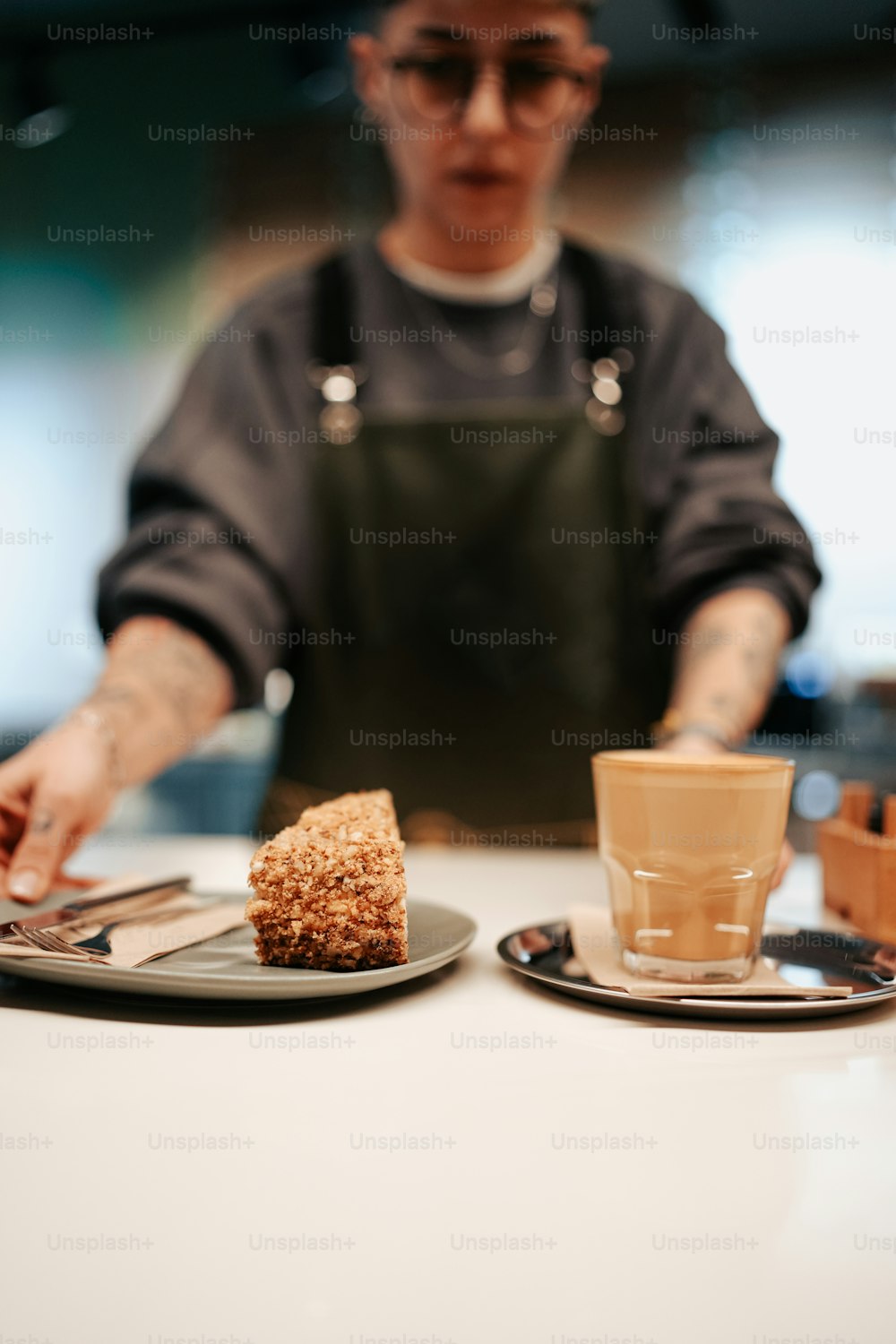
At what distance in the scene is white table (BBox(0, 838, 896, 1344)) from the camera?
0.41 metres

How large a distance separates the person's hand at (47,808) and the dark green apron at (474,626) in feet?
3.01

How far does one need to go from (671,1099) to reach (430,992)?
231 mm

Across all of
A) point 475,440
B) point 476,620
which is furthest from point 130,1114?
point 475,440

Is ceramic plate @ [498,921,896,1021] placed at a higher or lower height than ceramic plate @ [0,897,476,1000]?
lower

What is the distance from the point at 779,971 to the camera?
0.80m

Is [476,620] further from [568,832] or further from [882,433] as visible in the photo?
[882,433]

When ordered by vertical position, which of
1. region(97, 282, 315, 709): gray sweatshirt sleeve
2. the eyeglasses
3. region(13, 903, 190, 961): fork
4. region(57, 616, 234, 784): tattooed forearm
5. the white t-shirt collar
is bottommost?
region(13, 903, 190, 961): fork

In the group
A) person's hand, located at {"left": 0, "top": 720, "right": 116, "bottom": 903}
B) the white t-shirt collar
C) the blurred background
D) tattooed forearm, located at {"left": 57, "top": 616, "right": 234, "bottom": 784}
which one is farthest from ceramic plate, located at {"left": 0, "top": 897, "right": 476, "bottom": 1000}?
the blurred background

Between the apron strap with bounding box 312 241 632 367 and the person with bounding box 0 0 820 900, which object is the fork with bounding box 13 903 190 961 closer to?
the person with bounding box 0 0 820 900

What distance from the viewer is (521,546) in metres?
2.12

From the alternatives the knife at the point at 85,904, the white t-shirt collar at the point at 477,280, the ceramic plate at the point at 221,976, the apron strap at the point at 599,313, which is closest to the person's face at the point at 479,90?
the white t-shirt collar at the point at 477,280

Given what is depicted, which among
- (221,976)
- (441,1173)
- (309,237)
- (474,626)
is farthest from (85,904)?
(309,237)

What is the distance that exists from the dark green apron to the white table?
129 cm

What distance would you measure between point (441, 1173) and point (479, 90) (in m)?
2.04
